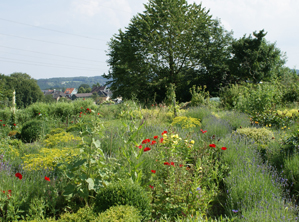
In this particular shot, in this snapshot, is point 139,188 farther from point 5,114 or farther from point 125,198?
point 5,114

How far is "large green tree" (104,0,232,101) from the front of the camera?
61.4ft

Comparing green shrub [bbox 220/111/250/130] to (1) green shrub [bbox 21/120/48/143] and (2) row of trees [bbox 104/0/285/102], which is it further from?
(2) row of trees [bbox 104/0/285/102]

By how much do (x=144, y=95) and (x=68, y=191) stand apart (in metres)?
17.7

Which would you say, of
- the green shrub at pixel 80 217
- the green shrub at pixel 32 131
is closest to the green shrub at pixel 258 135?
the green shrub at pixel 80 217

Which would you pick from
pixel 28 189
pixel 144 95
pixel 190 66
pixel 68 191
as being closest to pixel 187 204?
pixel 68 191

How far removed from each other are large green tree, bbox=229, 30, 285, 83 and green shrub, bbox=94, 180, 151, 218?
61.5 feet

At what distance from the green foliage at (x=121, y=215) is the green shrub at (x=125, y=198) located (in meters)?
0.13

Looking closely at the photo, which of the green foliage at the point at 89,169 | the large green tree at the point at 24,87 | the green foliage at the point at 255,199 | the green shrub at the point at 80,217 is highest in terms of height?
the large green tree at the point at 24,87

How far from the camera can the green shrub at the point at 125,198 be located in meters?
2.34

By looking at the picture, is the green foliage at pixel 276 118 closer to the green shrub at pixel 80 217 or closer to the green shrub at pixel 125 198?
the green shrub at pixel 125 198

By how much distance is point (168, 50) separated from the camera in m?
19.5

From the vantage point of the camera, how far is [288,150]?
3.51 metres

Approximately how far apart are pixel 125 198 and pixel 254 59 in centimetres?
1967

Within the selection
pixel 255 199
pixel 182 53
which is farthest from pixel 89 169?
pixel 182 53
